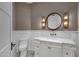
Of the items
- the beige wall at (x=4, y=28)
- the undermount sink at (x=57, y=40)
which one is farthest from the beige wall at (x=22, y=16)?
the beige wall at (x=4, y=28)

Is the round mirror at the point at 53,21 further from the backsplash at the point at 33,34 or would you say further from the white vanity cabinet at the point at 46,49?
the white vanity cabinet at the point at 46,49

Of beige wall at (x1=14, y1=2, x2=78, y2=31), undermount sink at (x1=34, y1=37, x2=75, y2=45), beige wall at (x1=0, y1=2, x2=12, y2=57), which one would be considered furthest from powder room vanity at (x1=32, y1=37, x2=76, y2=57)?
beige wall at (x1=0, y1=2, x2=12, y2=57)

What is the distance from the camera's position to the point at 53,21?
2289 millimetres

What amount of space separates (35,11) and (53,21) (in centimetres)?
44

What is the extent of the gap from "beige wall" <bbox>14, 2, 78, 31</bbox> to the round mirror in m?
0.08

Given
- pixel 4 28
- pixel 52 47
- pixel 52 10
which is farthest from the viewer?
pixel 52 10

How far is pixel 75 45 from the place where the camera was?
2.10 m

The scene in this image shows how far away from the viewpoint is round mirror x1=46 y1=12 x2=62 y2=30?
2238 millimetres

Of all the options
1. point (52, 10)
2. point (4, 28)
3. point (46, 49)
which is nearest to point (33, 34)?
point (46, 49)

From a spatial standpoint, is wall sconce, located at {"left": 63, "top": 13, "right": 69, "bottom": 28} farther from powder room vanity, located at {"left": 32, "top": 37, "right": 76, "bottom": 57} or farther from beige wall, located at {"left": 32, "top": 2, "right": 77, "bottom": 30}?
powder room vanity, located at {"left": 32, "top": 37, "right": 76, "bottom": 57}

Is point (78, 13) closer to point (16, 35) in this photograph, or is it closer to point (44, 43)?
point (44, 43)

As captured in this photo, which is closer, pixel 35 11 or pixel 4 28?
pixel 4 28

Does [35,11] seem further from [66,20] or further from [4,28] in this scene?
[4,28]

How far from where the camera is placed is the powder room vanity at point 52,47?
6.79ft
